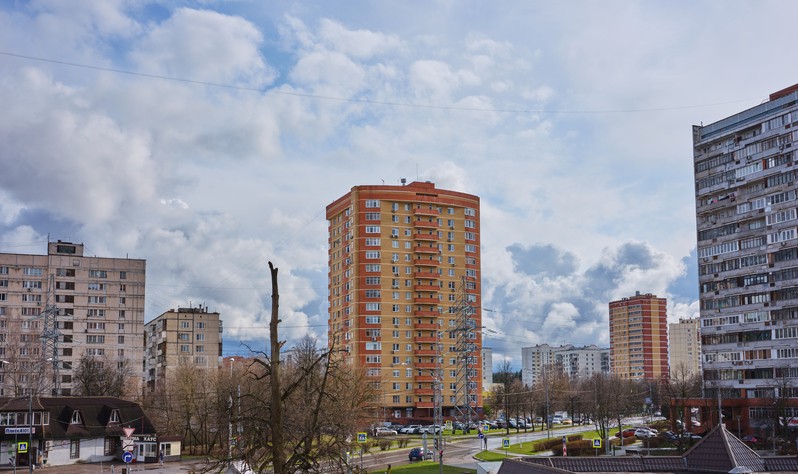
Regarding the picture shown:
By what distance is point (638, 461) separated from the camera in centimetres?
3759

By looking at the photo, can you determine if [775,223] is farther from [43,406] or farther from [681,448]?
[43,406]

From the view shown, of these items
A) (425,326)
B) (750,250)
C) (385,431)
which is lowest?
(385,431)

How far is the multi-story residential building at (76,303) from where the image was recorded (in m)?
130

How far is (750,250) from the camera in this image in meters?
96.4

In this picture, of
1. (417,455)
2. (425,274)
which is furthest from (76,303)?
(417,455)

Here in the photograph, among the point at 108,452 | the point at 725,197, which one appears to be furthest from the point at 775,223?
the point at 108,452

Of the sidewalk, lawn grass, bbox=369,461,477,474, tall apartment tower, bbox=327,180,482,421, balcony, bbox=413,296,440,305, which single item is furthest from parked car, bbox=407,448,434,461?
balcony, bbox=413,296,440,305

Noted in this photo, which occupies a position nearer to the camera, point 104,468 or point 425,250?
point 104,468

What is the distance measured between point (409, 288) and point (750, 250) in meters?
58.3

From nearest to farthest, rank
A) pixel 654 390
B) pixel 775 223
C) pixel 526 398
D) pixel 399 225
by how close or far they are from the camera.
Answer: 1. pixel 775 223
2. pixel 399 225
3. pixel 526 398
4. pixel 654 390

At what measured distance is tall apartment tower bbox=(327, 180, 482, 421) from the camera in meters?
133

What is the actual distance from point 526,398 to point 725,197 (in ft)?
202

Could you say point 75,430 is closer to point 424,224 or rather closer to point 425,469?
point 425,469

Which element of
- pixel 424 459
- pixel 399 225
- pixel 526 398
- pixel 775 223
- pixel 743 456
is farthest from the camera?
pixel 526 398
